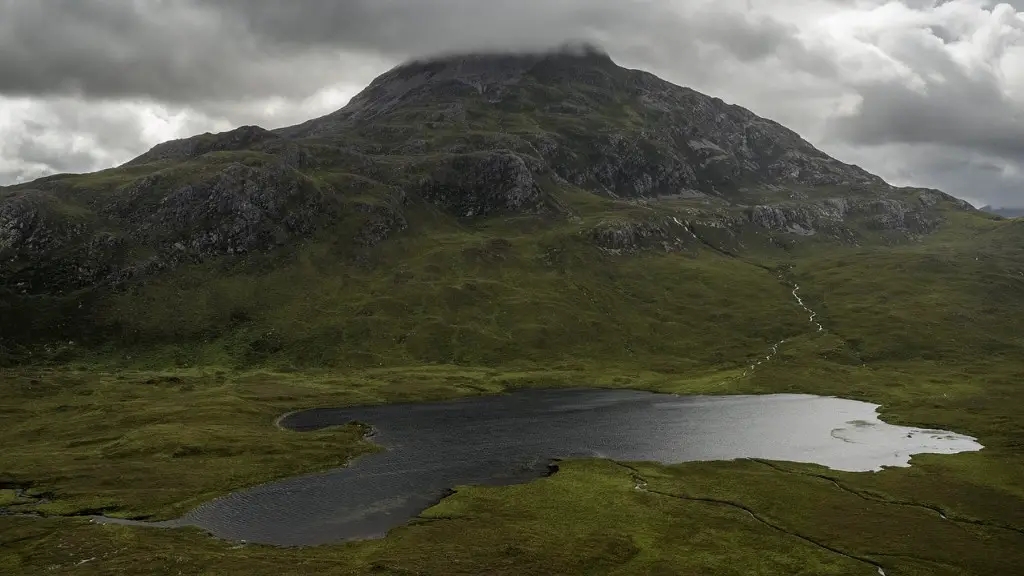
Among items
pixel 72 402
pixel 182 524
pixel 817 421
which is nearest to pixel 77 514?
pixel 182 524

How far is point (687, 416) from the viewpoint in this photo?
16938cm

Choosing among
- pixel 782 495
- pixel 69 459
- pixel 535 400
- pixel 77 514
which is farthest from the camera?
pixel 535 400

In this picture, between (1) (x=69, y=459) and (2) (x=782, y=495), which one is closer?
(2) (x=782, y=495)

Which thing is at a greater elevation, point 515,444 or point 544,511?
point 544,511

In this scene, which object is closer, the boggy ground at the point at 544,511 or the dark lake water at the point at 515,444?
the boggy ground at the point at 544,511

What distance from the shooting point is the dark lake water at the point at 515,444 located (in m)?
92.1

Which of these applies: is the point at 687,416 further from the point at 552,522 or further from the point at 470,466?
the point at 552,522

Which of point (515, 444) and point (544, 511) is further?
point (515, 444)

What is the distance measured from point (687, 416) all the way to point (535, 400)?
4640 centimetres

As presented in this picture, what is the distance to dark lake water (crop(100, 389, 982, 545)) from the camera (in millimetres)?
92125

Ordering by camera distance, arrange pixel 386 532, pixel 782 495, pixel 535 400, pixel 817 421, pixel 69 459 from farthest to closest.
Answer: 1. pixel 535 400
2. pixel 817 421
3. pixel 69 459
4. pixel 782 495
5. pixel 386 532

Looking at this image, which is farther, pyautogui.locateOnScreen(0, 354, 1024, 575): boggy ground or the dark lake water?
the dark lake water

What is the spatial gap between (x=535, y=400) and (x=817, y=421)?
77349 millimetres

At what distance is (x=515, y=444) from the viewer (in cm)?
13688
